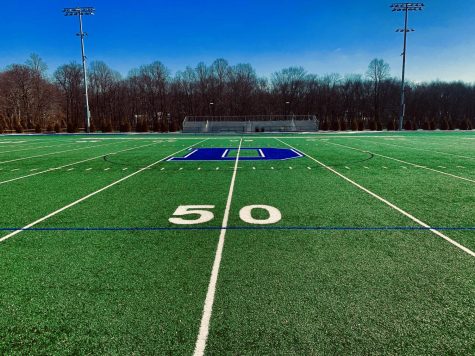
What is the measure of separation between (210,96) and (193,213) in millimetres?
81784

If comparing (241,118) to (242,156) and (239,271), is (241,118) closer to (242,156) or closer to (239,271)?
(242,156)

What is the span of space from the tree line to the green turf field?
2756 inches

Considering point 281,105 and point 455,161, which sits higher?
point 281,105

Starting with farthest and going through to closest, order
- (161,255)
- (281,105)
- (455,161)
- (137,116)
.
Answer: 1. (281,105)
2. (137,116)
3. (455,161)
4. (161,255)

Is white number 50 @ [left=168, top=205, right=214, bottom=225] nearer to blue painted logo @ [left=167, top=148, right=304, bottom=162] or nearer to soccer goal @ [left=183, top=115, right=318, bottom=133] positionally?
blue painted logo @ [left=167, top=148, right=304, bottom=162]

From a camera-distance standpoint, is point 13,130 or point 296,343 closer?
point 296,343

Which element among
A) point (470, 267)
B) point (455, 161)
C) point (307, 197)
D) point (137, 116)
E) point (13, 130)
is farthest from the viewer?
point (137, 116)

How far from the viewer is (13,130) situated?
175 ft

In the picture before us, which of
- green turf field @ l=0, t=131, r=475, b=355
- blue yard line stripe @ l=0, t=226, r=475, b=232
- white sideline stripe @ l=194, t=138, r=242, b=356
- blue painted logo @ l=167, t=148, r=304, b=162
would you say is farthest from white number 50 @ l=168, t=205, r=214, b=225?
blue painted logo @ l=167, t=148, r=304, b=162

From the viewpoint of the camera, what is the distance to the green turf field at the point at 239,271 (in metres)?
3.26

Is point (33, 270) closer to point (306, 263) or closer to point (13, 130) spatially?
point (306, 263)

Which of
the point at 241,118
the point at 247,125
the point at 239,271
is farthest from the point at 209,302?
the point at 241,118

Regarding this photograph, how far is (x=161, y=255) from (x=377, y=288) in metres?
3.00

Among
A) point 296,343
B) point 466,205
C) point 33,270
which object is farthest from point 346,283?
point 466,205
